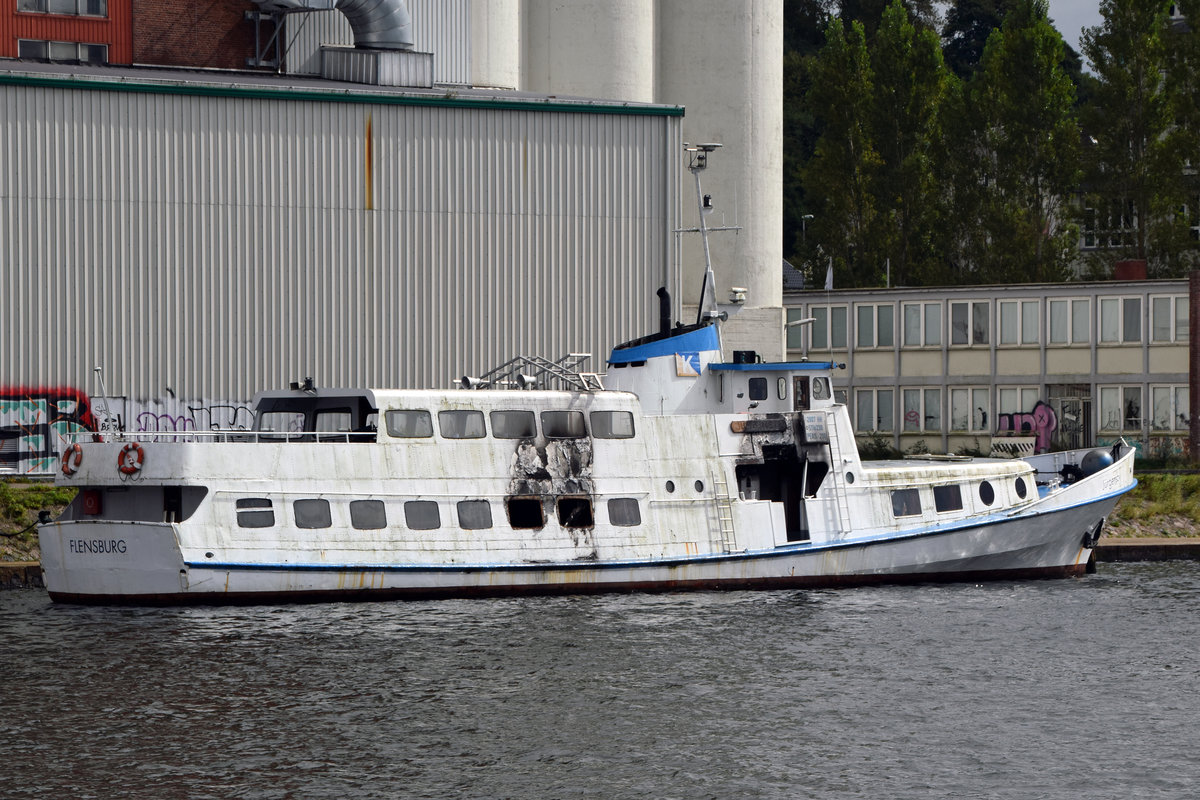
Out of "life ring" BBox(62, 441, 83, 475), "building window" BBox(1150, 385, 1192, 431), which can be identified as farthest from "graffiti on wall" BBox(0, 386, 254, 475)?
"building window" BBox(1150, 385, 1192, 431)

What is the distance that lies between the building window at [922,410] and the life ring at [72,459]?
37533mm

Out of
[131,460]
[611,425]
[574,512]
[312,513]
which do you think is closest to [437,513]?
[312,513]

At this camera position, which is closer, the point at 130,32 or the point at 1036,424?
the point at 130,32

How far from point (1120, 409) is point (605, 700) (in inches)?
1566

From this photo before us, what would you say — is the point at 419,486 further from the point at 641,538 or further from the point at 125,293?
the point at 125,293

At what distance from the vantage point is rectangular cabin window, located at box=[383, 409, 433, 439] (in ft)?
109

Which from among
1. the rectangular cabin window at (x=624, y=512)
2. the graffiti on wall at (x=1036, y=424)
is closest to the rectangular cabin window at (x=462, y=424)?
the rectangular cabin window at (x=624, y=512)

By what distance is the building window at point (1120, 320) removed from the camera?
194ft

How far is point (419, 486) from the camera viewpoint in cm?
3306

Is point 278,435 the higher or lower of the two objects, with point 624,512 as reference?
higher

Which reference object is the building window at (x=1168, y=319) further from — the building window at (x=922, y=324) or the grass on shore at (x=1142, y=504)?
the grass on shore at (x=1142, y=504)

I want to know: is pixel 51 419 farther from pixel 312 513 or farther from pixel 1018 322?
pixel 1018 322

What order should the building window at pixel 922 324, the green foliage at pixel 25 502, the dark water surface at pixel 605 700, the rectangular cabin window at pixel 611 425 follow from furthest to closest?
the building window at pixel 922 324
the green foliage at pixel 25 502
the rectangular cabin window at pixel 611 425
the dark water surface at pixel 605 700

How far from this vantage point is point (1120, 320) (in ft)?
195
